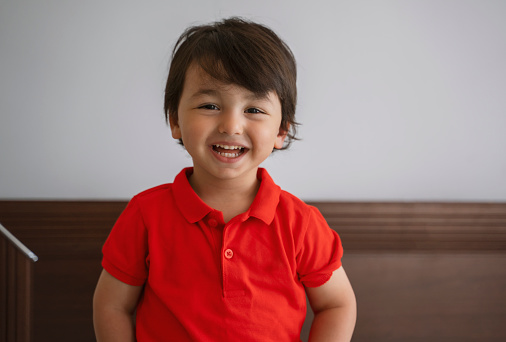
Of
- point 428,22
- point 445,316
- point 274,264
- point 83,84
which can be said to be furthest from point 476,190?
point 83,84

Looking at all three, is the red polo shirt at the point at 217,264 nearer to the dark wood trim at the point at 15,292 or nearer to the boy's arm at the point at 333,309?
the boy's arm at the point at 333,309

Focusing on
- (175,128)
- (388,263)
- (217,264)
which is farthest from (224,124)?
(388,263)

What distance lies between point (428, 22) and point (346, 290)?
2.38 ft

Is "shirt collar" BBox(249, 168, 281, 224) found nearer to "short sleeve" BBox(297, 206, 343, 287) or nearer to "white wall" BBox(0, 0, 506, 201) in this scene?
"short sleeve" BBox(297, 206, 343, 287)

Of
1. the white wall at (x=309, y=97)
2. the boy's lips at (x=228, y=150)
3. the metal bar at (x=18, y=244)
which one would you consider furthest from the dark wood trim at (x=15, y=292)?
the boy's lips at (x=228, y=150)

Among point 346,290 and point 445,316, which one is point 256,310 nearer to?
point 346,290

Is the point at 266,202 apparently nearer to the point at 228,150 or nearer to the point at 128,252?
the point at 228,150

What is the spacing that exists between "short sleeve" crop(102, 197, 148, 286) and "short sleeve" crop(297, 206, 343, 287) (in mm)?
286

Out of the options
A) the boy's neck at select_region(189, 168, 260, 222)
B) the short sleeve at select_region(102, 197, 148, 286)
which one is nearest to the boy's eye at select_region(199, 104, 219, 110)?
the boy's neck at select_region(189, 168, 260, 222)

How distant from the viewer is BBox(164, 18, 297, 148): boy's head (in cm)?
75

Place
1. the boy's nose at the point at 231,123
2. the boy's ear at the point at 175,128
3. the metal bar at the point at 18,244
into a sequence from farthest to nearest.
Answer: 1. the metal bar at the point at 18,244
2. the boy's ear at the point at 175,128
3. the boy's nose at the point at 231,123

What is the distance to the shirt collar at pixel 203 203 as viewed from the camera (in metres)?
0.81

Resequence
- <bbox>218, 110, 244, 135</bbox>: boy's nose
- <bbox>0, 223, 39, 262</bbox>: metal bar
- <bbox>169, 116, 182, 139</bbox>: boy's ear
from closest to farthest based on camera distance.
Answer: <bbox>218, 110, 244, 135</bbox>: boy's nose → <bbox>169, 116, 182, 139</bbox>: boy's ear → <bbox>0, 223, 39, 262</bbox>: metal bar

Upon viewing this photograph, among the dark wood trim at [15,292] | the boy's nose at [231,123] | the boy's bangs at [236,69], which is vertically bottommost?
the dark wood trim at [15,292]
